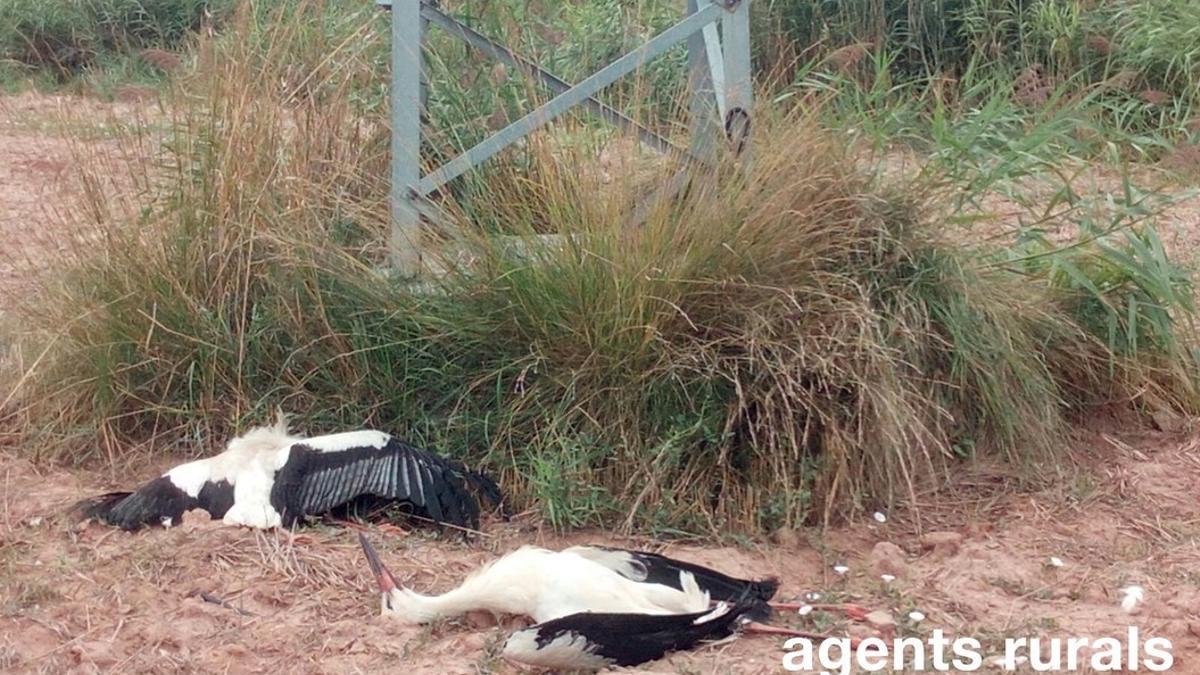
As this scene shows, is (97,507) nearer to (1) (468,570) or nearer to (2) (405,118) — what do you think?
(1) (468,570)

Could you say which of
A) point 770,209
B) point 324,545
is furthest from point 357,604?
point 770,209

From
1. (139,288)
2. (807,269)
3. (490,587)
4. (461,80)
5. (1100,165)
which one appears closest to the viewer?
(490,587)

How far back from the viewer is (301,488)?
364 cm

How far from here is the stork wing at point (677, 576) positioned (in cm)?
324

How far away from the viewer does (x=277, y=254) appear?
3.99 m

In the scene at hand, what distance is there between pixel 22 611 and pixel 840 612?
1.78 m

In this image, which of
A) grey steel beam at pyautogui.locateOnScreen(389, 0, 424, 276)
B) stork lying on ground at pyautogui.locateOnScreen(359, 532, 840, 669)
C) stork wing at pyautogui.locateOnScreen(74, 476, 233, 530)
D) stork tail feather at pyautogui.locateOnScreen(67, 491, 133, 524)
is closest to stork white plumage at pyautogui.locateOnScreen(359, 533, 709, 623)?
stork lying on ground at pyautogui.locateOnScreen(359, 532, 840, 669)

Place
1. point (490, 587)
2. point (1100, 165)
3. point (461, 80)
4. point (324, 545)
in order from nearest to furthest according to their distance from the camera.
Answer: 1. point (490, 587)
2. point (324, 545)
3. point (461, 80)
4. point (1100, 165)

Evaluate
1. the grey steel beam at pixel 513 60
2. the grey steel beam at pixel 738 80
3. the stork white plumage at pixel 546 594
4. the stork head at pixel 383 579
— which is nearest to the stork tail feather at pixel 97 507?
the stork head at pixel 383 579

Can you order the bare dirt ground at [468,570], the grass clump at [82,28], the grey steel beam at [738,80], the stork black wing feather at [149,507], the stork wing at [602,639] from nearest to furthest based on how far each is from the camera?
1. the stork wing at [602,639]
2. the bare dirt ground at [468,570]
3. the stork black wing feather at [149,507]
4. the grey steel beam at [738,80]
5. the grass clump at [82,28]

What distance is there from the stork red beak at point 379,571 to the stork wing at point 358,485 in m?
0.24

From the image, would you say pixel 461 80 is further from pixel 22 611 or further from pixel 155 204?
pixel 22 611

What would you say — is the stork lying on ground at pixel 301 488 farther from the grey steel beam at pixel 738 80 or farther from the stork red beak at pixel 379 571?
the grey steel beam at pixel 738 80

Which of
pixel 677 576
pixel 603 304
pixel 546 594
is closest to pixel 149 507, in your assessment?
pixel 546 594
